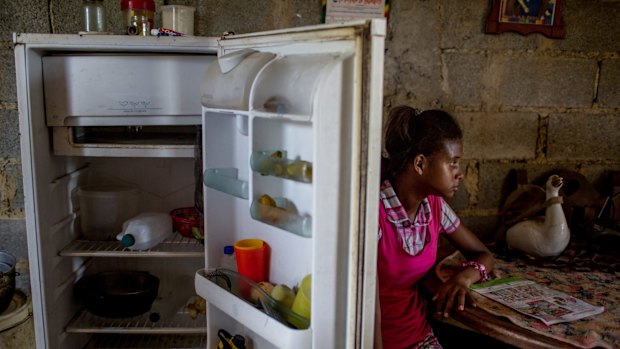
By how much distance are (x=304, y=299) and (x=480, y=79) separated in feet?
4.89

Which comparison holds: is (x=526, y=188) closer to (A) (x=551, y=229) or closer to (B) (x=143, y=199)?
(A) (x=551, y=229)

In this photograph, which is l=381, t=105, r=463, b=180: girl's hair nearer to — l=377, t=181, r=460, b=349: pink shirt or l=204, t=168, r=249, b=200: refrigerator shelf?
l=377, t=181, r=460, b=349: pink shirt

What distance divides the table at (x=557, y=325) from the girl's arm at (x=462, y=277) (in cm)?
4

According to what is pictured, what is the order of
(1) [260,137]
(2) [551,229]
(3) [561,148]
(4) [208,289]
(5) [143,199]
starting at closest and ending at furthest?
(1) [260,137]
(4) [208,289]
(2) [551,229]
(5) [143,199]
(3) [561,148]

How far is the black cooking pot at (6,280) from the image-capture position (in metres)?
2.00

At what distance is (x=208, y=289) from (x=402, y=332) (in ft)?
2.41

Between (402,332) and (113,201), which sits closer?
(402,332)

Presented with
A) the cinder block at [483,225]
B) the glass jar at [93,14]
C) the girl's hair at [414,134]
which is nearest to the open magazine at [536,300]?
the girl's hair at [414,134]

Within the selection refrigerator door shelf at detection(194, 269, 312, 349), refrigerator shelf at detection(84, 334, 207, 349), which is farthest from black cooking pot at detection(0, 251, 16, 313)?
refrigerator door shelf at detection(194, 269, 312, 349)

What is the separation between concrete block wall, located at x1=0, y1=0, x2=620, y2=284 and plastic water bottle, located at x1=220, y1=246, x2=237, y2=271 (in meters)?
0.98

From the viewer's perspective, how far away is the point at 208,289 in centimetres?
161

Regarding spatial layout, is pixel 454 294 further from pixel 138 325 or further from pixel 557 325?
pixel 138 325

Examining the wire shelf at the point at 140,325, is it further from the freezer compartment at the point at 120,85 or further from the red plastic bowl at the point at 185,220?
the freezer compartment at the point at 120,85

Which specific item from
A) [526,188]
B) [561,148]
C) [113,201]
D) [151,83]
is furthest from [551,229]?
[113,201]
